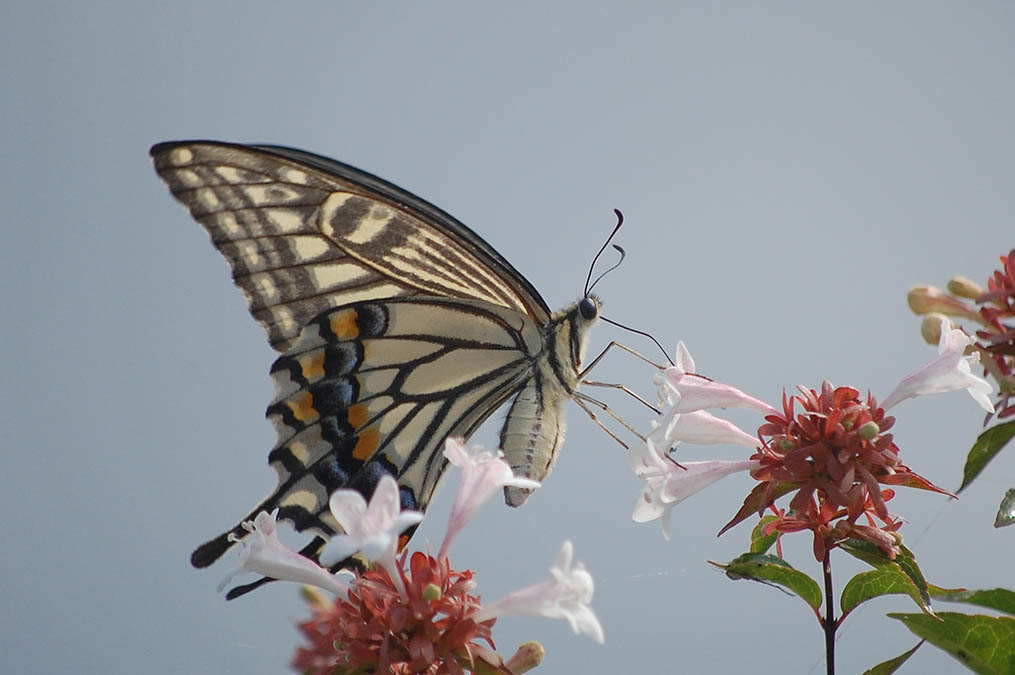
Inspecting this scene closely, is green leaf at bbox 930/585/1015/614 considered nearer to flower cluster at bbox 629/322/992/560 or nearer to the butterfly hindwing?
flower cluster at bbox 629/322/992/560

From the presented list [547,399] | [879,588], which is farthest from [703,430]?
[547,399]

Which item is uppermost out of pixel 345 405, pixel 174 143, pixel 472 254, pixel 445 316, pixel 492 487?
pixel 174 143

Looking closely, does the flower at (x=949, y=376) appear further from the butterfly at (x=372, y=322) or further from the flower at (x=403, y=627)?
the butterfly at (x=372, y=322)

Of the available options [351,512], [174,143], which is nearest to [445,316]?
[174,143]

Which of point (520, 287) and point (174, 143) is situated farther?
point (520, 287)

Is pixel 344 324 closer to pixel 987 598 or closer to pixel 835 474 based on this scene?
pixel 835 474

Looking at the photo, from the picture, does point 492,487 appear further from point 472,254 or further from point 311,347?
point 472,254
